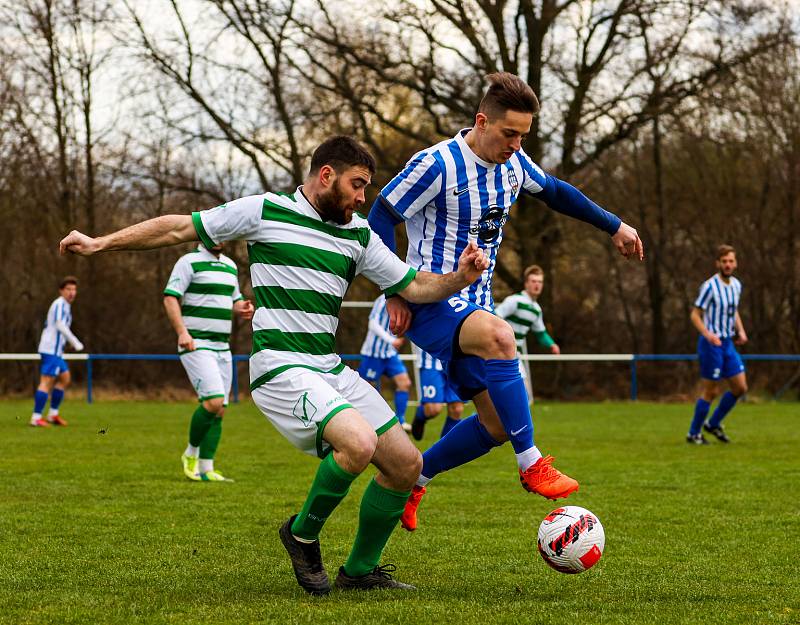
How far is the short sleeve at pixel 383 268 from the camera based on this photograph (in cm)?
480

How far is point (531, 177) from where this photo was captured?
5.59m

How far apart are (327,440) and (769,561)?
2333 millimetres

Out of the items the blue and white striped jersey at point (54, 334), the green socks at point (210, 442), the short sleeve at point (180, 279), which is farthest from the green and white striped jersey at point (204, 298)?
the blue and white striped jersey at point (54, 334)

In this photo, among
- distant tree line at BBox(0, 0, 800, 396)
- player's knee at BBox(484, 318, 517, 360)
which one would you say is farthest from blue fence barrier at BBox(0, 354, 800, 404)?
player's knee at BBox(484, 318, 517, 360)

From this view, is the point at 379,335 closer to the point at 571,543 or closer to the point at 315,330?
the point at 315,330

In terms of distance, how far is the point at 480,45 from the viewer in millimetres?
22906

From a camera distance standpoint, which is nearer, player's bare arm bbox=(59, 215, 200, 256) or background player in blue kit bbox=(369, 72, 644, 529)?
player's bare arm bbox=(59, 215, 200, 256)

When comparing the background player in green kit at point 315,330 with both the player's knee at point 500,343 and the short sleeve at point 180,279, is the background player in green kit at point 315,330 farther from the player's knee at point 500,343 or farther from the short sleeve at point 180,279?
the short sleeve at point 180,279

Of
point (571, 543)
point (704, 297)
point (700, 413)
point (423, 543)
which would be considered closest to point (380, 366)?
point (700, 413)

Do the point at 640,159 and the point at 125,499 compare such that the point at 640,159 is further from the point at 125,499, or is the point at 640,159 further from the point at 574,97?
the point at 125,499

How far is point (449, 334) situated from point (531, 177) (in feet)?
3.19

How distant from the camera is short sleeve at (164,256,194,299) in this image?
8.83m

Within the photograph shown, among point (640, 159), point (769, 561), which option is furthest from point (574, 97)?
point (769, 561)

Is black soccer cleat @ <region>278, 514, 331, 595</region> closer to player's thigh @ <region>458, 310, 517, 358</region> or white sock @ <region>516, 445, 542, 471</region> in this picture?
white sock @ <region>516, 445, 542, 471</region>
